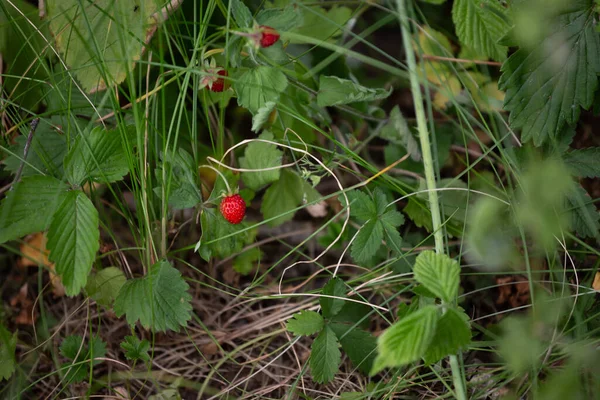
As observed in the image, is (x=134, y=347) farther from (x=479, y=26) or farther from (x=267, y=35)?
(x=479, y=26)

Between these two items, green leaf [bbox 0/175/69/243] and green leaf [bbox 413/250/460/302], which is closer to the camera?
green leaf [bbox 413/250/460/302]

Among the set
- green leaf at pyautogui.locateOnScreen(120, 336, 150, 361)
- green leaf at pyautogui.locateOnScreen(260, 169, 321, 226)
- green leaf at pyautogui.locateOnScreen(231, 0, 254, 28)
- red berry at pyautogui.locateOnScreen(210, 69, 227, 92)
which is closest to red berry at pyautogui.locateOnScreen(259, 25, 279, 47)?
green leaf at pyautogui.locateOnScreen(231, 0, 254, 28)

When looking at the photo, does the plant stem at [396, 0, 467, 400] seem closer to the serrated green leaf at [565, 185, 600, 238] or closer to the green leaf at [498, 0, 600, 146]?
the green leaf at [498, 0, 600, 146]

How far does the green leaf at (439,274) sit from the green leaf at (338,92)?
43cm

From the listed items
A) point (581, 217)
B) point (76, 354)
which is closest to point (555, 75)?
point (581, 217)

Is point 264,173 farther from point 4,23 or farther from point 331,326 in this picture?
point 4,23

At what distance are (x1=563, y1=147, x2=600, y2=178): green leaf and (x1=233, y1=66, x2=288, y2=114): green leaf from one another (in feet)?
2.28

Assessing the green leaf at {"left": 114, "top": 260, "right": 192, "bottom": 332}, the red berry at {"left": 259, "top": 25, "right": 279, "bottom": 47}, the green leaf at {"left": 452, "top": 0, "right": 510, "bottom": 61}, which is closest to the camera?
the red berry at {"left": 259, "top": 25, "right": 279, "bottom": 47}

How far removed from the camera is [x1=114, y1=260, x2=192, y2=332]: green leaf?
114 cm

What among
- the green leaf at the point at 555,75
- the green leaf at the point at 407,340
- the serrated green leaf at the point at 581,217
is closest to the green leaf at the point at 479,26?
the green leaf at the point at 555,75

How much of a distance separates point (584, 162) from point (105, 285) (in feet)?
3.78

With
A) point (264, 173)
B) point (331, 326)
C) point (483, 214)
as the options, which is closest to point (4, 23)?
point (264, 173)

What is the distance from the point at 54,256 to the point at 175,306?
27 cm

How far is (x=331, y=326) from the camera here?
3.83 feet
